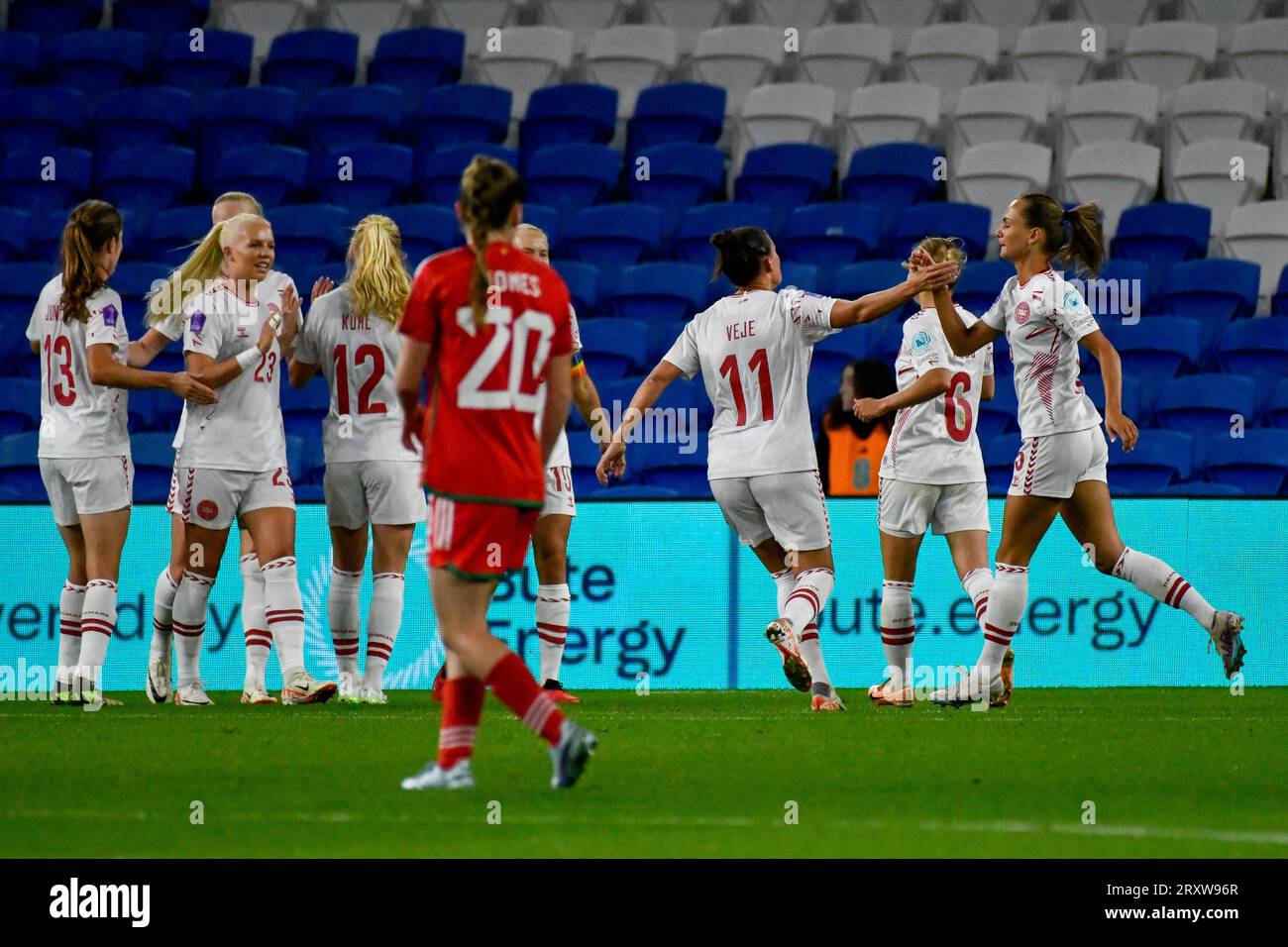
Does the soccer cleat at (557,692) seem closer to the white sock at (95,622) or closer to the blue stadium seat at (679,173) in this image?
the white sock at (95,622)

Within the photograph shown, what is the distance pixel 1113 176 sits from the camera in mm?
14750

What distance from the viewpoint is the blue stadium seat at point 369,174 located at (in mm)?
14641

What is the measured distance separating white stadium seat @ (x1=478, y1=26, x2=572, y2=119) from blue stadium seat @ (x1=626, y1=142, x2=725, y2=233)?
181 centimetres

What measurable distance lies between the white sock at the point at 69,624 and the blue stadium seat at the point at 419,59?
342 inches

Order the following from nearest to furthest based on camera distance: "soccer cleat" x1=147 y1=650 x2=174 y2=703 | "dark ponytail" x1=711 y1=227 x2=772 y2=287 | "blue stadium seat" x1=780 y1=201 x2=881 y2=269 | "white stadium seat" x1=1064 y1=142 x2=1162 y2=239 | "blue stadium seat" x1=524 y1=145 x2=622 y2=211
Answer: "dark ponytail" x1=711 y1=227 x2=772 y2=287 < "soccer cleat" x1=147 y1=650 x2=174 y2=703 < "blue stadium seat" x1=780 y1=201 x2=881 y2=269 < "blue stadium seat" x1=524 y1=145 x2=622 y2=211 < "white stadium seat" x1=1064 y1=142 x2=1162 y2=239

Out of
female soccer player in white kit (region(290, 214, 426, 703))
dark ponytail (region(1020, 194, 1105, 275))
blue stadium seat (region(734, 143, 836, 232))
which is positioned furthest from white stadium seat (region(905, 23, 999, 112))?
female soccer player in white kit (region(290, 214, 426, 703))

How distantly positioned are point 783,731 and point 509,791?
207 centimetres

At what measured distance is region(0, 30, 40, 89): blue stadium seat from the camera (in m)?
15.8

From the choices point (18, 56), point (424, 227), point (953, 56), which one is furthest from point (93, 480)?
point (953, 56)

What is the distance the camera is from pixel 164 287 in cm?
801

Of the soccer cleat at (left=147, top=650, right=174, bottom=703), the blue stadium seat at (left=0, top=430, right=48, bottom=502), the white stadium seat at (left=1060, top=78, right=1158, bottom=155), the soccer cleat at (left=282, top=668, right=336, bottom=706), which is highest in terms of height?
the white stadium seat at (left=1060, top=78, right=1158, bottom=155)

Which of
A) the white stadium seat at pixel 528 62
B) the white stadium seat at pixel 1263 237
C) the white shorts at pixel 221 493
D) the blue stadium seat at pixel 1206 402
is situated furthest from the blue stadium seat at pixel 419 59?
the white shorts at pixel 221 493

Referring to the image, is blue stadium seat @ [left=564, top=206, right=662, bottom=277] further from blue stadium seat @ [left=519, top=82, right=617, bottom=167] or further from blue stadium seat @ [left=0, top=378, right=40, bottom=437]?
blue stadium seat @ [left=0, top=378, right=40, bottom=437]

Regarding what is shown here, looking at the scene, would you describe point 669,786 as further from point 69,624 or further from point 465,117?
point 465,117
